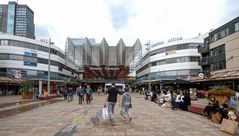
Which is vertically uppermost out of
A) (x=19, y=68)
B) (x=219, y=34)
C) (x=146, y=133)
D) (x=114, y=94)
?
(x=219, y=34)

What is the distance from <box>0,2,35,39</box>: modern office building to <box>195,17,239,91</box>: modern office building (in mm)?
72868

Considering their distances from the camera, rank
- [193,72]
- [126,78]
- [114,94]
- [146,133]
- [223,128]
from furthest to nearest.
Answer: [126,78], [193,72], [114,94], [223,128], [146,133]

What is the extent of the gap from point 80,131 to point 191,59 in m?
56.0

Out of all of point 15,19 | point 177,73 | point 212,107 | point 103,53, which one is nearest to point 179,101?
point 212,107

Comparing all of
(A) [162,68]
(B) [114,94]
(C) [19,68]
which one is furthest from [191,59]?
(B) [114,94]

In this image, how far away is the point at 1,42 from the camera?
2183 inches

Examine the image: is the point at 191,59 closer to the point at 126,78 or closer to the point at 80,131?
the point at 126,78

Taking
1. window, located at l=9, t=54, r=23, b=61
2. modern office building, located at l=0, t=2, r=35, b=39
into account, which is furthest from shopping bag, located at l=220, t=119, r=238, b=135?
modern office building, located at l=0, t=2, r=35, b=39

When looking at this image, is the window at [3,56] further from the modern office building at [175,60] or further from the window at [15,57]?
the modern office building at [175,60]

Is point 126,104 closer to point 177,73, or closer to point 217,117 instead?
point 217,117

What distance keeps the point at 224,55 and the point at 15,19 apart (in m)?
82.9

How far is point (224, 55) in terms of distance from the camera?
40.3 meters

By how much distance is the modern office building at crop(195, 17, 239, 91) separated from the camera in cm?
3572

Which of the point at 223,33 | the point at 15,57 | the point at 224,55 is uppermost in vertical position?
the point at 223,33
